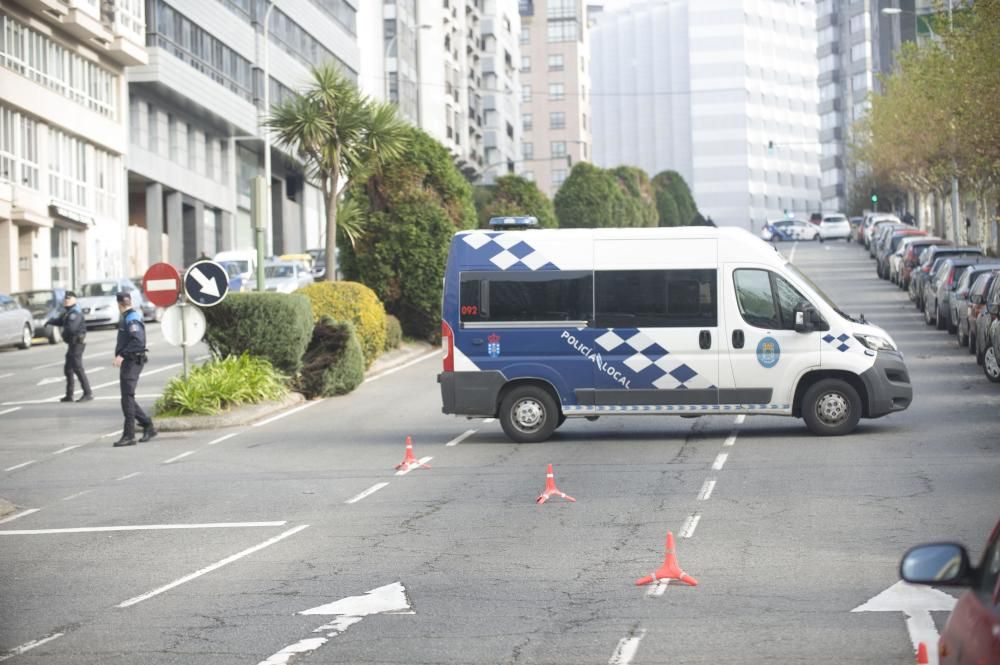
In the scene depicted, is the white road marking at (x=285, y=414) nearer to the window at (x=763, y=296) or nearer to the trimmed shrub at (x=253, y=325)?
the trimmed shrub at (x=253, y=325)

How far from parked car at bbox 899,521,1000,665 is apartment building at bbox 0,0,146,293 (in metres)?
53.6

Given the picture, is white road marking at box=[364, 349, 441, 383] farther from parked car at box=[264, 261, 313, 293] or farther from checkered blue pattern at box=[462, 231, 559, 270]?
checkered blue pattern at box=[462, 231, 559, 270]

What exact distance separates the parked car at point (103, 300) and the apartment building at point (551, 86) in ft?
382

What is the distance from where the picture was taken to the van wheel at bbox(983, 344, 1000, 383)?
26.5m

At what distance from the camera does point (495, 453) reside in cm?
2038

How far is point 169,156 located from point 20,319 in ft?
83.3

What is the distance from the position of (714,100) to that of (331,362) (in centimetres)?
15999

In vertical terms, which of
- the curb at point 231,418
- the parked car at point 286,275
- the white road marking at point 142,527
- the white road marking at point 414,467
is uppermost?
the parked car at point 286,275

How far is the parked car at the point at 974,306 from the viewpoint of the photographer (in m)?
29.7

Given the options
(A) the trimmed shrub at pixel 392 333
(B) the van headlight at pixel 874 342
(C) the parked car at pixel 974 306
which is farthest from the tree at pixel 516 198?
(B) the van headlight at pixel 874 342

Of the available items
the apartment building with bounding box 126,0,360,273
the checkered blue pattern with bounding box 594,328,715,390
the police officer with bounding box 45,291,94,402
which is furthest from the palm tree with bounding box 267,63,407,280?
the apartment building with bounding box 126,0,360,273

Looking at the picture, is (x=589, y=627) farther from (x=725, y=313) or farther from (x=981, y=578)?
(x=725, y=313)

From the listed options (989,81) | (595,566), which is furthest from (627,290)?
(989,81)

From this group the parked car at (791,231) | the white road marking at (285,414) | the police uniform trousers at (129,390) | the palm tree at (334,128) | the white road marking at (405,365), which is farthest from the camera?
the parked car at (791,231)
